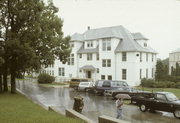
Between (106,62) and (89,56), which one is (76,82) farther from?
(89,56)

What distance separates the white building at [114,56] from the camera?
37844 millimetres

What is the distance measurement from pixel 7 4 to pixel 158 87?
86.6 feet

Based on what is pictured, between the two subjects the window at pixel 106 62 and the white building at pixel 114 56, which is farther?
the window at pixel 106 62

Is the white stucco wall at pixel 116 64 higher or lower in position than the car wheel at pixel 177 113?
higher

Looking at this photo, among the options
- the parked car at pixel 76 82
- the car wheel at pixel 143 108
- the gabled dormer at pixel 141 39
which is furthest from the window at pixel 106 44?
the car wheel at pixel 143 108

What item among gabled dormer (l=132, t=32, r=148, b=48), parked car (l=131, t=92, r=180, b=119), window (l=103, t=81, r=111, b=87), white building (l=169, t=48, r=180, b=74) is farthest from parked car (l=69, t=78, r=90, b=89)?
white building (l=169, t=48, r=180, b=74)

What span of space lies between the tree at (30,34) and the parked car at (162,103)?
1206 centimetres

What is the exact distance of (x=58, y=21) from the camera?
25922mm

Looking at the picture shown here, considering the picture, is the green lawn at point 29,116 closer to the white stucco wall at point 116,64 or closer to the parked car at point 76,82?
the parked car at point 76,82

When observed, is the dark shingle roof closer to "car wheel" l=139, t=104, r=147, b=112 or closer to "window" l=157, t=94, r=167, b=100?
"car wheel" l=139, t=104, r=147, b=112

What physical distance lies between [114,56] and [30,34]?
1952 centimetres

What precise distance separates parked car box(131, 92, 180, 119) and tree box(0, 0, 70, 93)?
12.1m

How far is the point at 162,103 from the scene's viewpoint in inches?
624

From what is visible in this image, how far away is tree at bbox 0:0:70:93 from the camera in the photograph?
2291 cm
